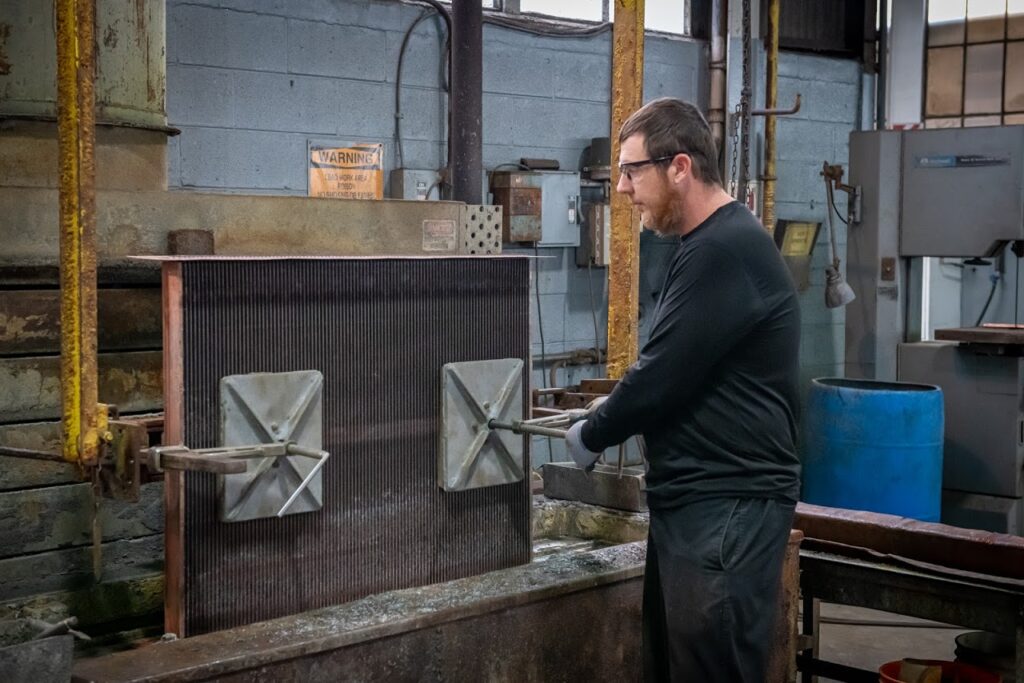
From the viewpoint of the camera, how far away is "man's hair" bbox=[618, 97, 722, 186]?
183cm

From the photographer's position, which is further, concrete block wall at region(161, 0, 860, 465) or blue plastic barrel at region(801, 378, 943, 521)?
blue plastic barrel at region(801, 378, 943, 521)

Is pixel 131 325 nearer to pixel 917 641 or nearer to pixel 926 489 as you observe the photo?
pixel 917 641

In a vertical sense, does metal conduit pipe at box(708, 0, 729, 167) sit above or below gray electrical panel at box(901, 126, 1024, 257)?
above

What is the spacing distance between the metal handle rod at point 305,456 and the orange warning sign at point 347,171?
7.45ft

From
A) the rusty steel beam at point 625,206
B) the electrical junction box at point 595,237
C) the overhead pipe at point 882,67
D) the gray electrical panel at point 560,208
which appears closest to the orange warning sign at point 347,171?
the gray electrical panel at point 560,208

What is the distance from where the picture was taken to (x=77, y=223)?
163 cm

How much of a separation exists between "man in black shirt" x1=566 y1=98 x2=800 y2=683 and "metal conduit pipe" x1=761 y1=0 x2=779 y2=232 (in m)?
3.40

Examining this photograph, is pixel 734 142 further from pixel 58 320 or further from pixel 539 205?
pixel 58 320

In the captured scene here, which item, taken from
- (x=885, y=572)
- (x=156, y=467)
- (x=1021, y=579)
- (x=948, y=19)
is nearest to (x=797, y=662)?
(x=885, y=572)

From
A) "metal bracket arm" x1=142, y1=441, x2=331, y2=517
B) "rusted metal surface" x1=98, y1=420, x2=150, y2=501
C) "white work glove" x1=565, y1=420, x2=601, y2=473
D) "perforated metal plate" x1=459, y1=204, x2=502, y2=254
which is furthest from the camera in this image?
"perforated metal plate" x1=459, y1=204, x2=502, y2=254

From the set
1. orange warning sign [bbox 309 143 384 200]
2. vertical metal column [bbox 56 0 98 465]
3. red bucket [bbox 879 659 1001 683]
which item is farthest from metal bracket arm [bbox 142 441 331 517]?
orange warning sign [bbox 309 143 384 200]

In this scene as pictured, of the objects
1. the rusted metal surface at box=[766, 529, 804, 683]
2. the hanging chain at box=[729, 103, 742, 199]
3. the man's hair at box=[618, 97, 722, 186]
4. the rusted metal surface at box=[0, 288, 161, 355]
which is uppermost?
the hanging chain at box=[729, 103, 742, 199]

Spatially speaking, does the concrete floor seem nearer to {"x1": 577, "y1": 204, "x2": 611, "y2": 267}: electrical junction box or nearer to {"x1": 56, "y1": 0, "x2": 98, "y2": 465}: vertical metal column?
{"x1": 577, "y1": 204, "x2": 611, "y2": 267}: electrical junction box

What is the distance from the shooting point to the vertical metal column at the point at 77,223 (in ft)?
5.32
